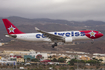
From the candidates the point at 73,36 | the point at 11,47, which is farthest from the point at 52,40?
the point at 11,47

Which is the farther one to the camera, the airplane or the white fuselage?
the white fuselage

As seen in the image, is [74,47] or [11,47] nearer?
[11,47]

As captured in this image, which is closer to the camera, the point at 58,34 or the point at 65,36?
the point at 65,36

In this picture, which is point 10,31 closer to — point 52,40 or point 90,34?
point 52,40

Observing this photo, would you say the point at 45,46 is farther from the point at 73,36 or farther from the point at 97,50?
the point at 73,36

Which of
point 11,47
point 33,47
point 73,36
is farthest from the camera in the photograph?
point 33,47

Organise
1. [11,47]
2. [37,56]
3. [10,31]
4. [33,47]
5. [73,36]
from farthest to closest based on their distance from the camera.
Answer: [33,47]
[11,47]
[37,56]
[10,31]
[73,36]

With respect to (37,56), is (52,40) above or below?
above

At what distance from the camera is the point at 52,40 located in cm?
5731

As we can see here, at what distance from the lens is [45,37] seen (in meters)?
56.8

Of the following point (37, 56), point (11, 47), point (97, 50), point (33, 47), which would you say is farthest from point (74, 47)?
point (37, 56)

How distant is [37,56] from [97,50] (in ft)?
250

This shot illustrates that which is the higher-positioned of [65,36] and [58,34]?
[58,34]

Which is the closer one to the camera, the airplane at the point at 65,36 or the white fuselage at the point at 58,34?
the airplane at the point at 65,36
